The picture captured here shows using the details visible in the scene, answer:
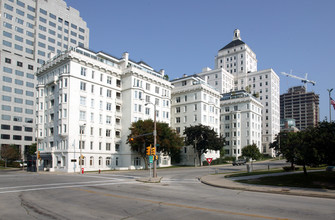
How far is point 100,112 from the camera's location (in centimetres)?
5881

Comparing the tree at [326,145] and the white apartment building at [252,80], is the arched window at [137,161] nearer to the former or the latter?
the tree at [326,145]

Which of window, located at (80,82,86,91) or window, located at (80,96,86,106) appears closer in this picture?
window, located at (80,96,86,106)

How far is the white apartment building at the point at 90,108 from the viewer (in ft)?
173

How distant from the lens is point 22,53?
102 m

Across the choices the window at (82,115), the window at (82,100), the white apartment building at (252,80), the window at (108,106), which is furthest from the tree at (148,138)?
the white apartment building at (252,80)

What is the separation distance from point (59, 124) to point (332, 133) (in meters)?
46.0

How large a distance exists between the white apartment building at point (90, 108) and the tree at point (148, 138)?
4583 millimetres

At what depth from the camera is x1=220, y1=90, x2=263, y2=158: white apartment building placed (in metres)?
94.8

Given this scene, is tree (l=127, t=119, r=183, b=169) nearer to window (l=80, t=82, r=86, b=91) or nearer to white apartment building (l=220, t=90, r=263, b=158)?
window (l=80, t=82, r=86, b=91)

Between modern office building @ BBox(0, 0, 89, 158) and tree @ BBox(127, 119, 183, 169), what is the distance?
56.0 m

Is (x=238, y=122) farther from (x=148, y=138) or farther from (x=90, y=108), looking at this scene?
(x=90, y=108)

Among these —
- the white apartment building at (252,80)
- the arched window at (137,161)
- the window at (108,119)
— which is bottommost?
the arched window at (137,161)

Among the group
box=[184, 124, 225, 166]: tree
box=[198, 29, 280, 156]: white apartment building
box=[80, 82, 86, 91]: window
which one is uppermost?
box=[198, 29, 280, 156]: white apartment building

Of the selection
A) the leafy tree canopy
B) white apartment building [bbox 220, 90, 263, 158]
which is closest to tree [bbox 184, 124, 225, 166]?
the leafy tree canopy
